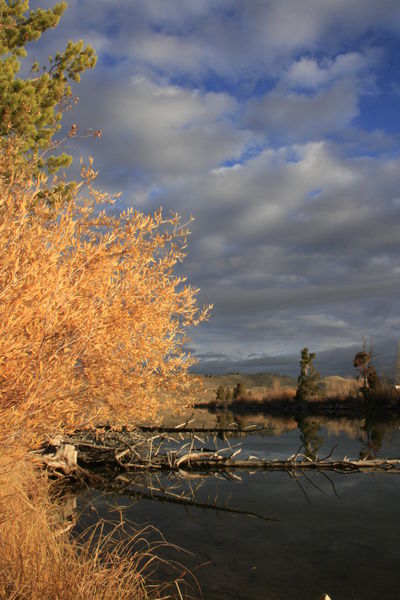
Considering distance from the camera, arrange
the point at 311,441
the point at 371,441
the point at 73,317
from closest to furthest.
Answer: the point at 73,317 < the point at 371,441 < the point at 311,441

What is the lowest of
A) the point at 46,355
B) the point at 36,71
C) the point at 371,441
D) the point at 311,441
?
the point at 311,441

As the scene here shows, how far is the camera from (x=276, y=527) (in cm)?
959

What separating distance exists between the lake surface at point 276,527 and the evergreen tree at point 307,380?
3724 cm

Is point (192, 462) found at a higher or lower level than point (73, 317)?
lower

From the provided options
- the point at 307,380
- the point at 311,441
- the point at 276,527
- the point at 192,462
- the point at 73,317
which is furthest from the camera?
the point at 307,380

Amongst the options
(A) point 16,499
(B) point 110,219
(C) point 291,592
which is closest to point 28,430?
(A) point 16,499

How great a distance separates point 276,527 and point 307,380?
146 ft

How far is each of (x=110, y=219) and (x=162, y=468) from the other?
31.2ft

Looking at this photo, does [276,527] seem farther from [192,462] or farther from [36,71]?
[36,71]

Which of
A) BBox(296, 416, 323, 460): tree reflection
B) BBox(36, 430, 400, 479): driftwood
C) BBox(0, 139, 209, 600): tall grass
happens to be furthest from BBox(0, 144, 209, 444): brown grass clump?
BBox(296, 416, 323, 460): tree reflection

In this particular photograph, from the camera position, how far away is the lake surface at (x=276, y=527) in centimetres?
678

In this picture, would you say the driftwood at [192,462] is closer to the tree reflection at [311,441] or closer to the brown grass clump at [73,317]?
the tree reflection at [311,441]

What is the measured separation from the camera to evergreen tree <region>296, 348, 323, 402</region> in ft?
168

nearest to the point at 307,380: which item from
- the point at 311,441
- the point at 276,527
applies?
the point at 311,441
